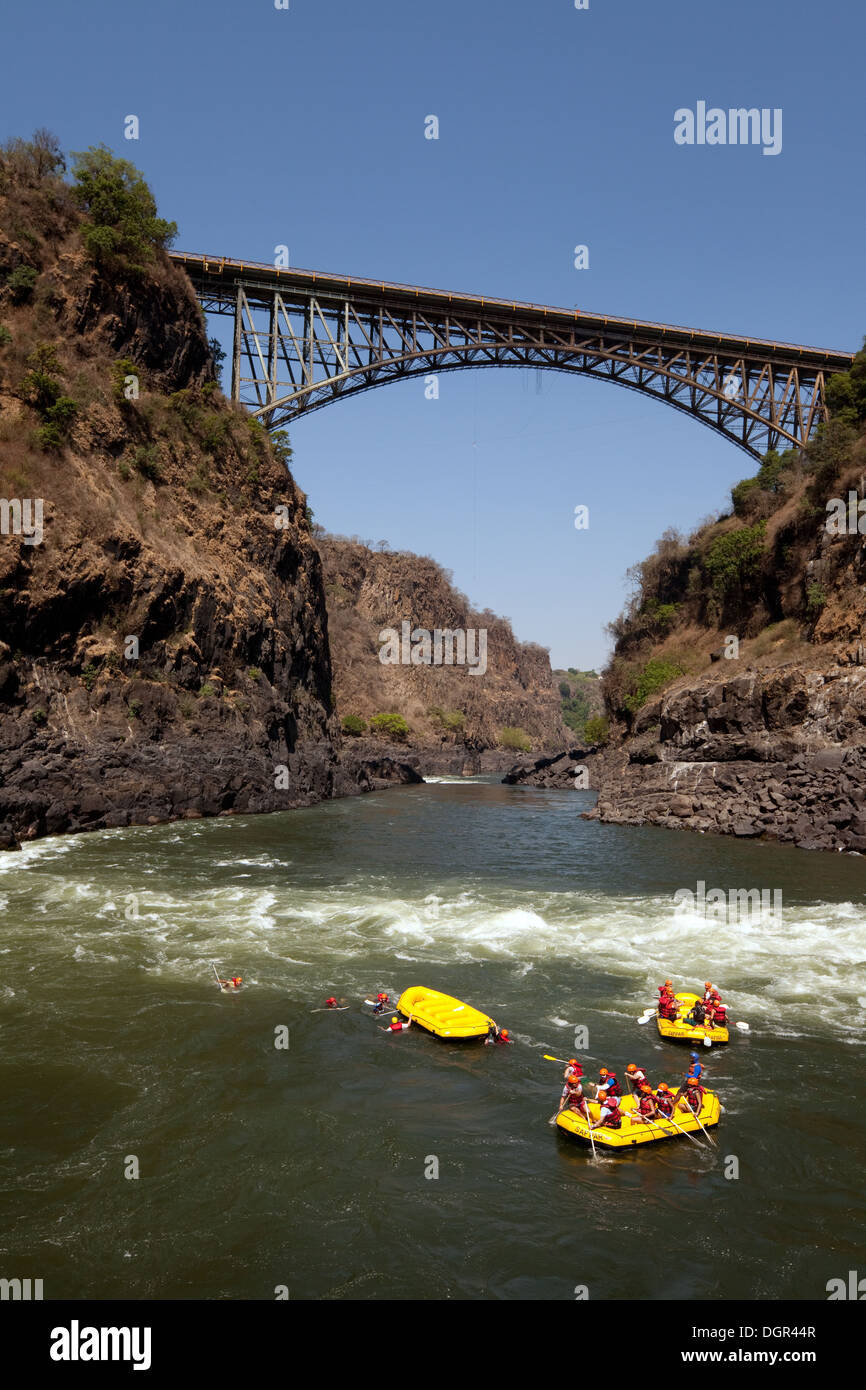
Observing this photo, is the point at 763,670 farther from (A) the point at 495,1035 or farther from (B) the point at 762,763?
(A) the point at 495,1035

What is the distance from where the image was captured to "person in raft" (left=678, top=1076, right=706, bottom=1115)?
1353 cm

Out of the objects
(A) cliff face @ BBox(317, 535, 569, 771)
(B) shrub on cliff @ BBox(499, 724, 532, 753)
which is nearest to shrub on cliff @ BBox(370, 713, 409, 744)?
(A) cliff face @ BBox(317, 535, 569, 771)

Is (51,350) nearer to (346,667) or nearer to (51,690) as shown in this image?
(51,690)

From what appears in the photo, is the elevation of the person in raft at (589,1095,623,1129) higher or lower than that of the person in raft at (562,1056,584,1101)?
lower

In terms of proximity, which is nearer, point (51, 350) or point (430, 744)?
point (51, 350)

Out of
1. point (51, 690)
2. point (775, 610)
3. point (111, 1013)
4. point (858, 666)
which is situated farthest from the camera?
point (775, 610)

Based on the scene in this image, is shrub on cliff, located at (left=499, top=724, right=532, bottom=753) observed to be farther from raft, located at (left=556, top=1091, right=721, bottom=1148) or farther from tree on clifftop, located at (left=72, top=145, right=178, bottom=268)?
raft, located at (left=556, top=1091, right=721, bottom=1148)

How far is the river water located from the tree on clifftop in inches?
1550

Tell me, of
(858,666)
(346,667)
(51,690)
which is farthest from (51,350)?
(346,667)

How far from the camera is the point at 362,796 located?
66.0 metres

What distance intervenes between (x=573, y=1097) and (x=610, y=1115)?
64cm

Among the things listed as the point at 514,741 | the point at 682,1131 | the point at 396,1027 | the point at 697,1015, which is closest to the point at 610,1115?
the point at 682,1131

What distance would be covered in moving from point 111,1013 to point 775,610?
165ft

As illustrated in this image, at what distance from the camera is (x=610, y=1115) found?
43.3ft
